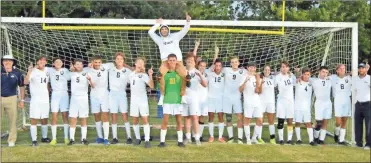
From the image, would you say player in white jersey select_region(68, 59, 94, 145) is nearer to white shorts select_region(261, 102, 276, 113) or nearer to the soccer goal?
the soccer goal

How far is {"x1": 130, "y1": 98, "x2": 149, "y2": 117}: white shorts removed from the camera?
28.3 feet

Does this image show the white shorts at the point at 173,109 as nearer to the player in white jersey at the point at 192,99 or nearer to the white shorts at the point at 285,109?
the player in white jersey at the point at 192,99

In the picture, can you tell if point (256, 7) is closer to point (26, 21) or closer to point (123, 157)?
point (26, 21)

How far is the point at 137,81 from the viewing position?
869 centimetres

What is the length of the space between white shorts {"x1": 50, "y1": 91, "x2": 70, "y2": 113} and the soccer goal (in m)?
1.47

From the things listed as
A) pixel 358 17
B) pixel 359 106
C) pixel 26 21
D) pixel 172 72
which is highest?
pixel 358 17

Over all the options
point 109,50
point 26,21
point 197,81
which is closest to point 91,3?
point 109,50

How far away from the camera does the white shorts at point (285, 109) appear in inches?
357

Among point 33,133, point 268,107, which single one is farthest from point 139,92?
point 268,107

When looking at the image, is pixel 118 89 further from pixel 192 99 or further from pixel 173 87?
pixel 192 99

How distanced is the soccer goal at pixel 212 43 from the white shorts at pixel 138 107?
1.63 metres

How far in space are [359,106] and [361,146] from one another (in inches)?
27.5

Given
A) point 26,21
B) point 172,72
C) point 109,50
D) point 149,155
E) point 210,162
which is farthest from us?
point 109,50

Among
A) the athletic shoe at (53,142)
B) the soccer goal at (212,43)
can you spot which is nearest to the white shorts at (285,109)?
the soccer goal at (212,43)
